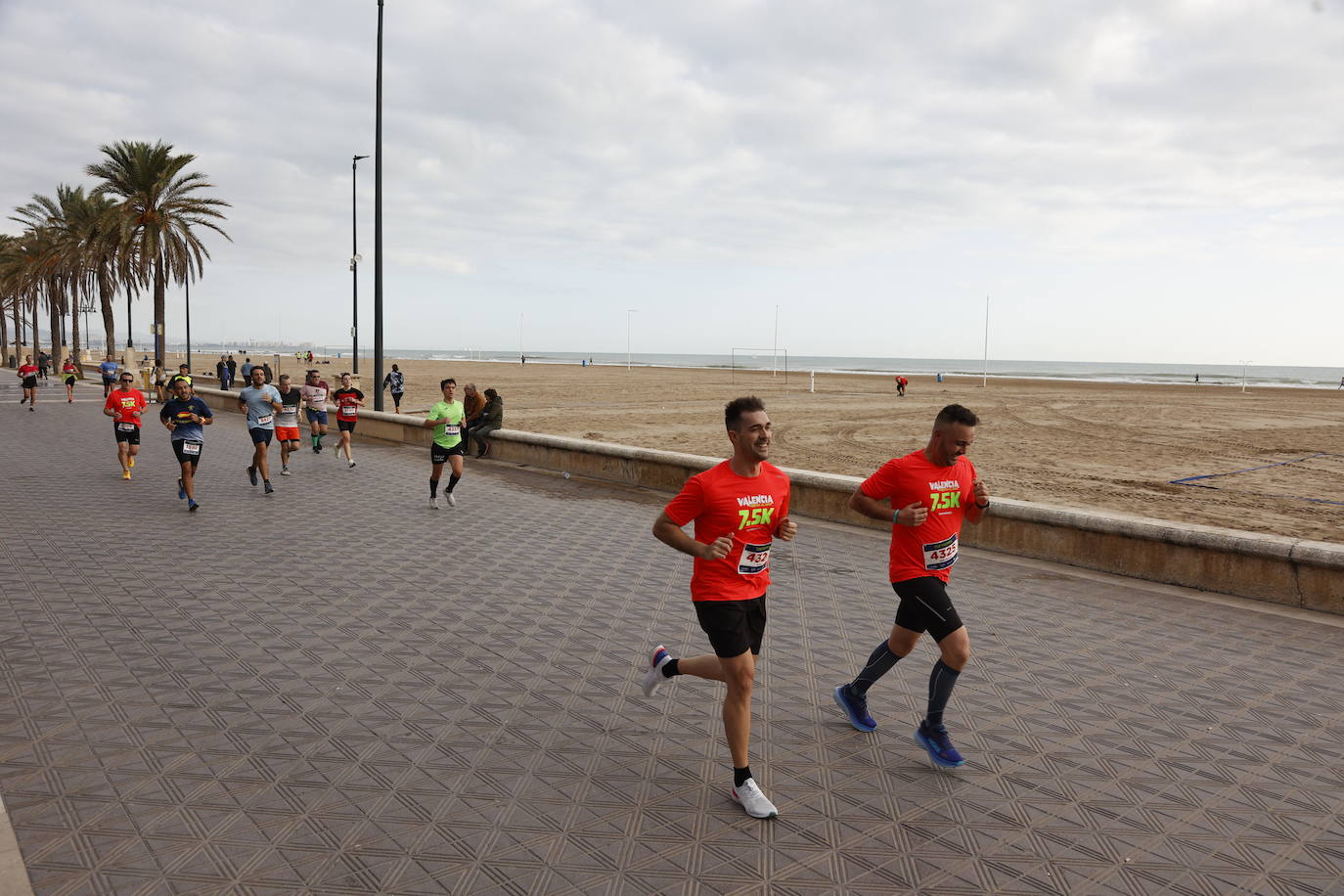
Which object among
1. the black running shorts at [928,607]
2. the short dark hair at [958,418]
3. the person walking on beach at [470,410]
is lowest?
the black running shorts at [928,607]

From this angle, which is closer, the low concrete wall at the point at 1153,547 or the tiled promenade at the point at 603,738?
the tiled promenade at the point at 603,738

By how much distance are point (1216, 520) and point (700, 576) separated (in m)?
9.50

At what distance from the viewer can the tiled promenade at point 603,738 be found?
3453 millimetres

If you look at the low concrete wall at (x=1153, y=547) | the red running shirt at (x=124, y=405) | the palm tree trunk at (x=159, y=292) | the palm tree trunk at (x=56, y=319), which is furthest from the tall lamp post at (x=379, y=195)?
the palm tree trunk at (x=56, y=319)

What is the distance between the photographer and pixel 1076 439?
21.7 meters

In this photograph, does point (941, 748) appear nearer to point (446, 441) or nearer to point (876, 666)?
point (876, 666)

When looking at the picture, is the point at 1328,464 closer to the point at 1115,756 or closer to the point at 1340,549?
the point at 1340,549

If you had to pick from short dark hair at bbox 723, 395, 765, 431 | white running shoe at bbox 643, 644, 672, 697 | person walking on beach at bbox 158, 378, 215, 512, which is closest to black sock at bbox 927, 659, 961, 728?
white running shoe at bbox 643, 644, 672, 697

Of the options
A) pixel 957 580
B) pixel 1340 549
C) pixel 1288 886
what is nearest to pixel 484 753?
pixel 1288 886

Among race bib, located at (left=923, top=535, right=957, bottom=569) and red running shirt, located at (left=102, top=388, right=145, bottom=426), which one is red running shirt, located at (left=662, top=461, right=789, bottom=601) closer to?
race bib, located at (left=923, top=535, right=957, bottom=569)

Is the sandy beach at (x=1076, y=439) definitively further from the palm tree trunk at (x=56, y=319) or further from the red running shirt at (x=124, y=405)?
the palm tree trunk at (x=56, y=319)

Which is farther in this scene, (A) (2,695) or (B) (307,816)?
(A) (2,695)

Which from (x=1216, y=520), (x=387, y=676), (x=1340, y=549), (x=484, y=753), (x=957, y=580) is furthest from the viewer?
(x=1216, y=520)

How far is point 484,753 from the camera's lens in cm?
435
